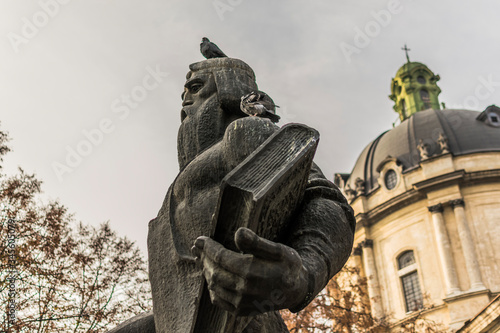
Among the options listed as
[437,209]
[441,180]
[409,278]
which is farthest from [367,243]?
[441,180]

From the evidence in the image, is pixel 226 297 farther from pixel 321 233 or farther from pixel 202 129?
pixel 202 129

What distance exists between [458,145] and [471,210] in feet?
17.9

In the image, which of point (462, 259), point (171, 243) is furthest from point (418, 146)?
point (171, 243)

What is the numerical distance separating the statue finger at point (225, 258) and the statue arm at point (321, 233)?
279mm

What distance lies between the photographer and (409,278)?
39.8 meters

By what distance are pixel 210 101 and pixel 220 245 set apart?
4.23 ft

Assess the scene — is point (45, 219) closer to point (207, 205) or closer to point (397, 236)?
point (207, 205)

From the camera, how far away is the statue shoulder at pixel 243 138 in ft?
8.10

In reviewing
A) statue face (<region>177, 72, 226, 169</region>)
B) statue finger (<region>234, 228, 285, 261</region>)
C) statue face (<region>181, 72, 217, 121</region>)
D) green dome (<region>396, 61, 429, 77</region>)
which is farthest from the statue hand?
green dome (<region>396, 61, 429, 77</region>)

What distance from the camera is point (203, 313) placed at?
2186mm

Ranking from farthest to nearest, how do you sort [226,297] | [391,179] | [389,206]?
[391,179] < [389,206] < [226,297]

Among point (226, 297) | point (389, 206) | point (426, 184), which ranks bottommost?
point (226, 297)

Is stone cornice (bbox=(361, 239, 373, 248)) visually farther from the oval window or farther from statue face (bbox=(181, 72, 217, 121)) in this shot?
statue face (bbox=(181, 72, 217, 121))

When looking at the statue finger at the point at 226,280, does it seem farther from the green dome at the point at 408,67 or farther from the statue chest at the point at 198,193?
the green dome at the point at 408,67
